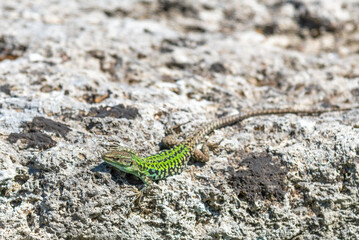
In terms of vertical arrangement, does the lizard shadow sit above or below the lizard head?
below

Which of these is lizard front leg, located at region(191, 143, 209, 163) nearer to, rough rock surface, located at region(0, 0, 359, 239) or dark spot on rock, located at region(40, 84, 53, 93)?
rough rock surface, located at region(0, 0, 359, 239)

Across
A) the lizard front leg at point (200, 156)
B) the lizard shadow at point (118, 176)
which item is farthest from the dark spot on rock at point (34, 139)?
the lizard front leg at point (200, 156)

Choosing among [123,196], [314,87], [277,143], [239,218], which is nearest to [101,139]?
[123,196]

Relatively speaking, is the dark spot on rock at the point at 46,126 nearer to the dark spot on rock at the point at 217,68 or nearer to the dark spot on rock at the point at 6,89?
the dark spot on rock at the point at 6,89

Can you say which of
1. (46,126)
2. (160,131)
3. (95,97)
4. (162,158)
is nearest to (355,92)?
(160,131)

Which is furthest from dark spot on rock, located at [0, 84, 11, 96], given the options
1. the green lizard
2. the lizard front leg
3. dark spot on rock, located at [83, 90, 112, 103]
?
the lizard front leg

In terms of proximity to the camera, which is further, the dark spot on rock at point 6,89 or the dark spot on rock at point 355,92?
the dark spot on rock at point 355,92
